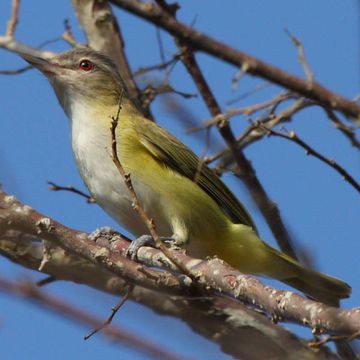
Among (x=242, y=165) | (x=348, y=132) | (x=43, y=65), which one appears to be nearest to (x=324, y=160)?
(x=348, y=132)

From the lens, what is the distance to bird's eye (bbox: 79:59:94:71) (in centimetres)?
623

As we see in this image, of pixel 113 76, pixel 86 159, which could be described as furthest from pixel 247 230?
pixel 113 76

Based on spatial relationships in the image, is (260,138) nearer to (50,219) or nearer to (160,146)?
(160,146)

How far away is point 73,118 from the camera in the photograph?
19.1ft

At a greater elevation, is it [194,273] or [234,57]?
[234,57]

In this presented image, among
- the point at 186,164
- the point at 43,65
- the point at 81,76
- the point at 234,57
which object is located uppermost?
the point at 81,76

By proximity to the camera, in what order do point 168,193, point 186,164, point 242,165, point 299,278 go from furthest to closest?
point 186,164, point 299,278, point 168,193, point 242,165

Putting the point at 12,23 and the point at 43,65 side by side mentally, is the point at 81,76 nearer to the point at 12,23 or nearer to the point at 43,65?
the point at 43,65

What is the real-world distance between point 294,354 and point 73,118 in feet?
13.1

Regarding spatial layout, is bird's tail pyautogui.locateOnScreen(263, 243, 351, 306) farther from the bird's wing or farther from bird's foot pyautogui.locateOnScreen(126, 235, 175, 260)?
bird's foot pyautogui.locateOnScreen(126, 235, 175, 260)

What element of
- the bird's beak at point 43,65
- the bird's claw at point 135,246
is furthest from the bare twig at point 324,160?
the bird's beak at point 43,65

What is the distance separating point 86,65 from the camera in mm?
6262

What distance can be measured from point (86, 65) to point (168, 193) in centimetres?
159

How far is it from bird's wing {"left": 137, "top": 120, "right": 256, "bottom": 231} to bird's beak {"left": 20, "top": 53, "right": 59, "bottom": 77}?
901 millimetres
